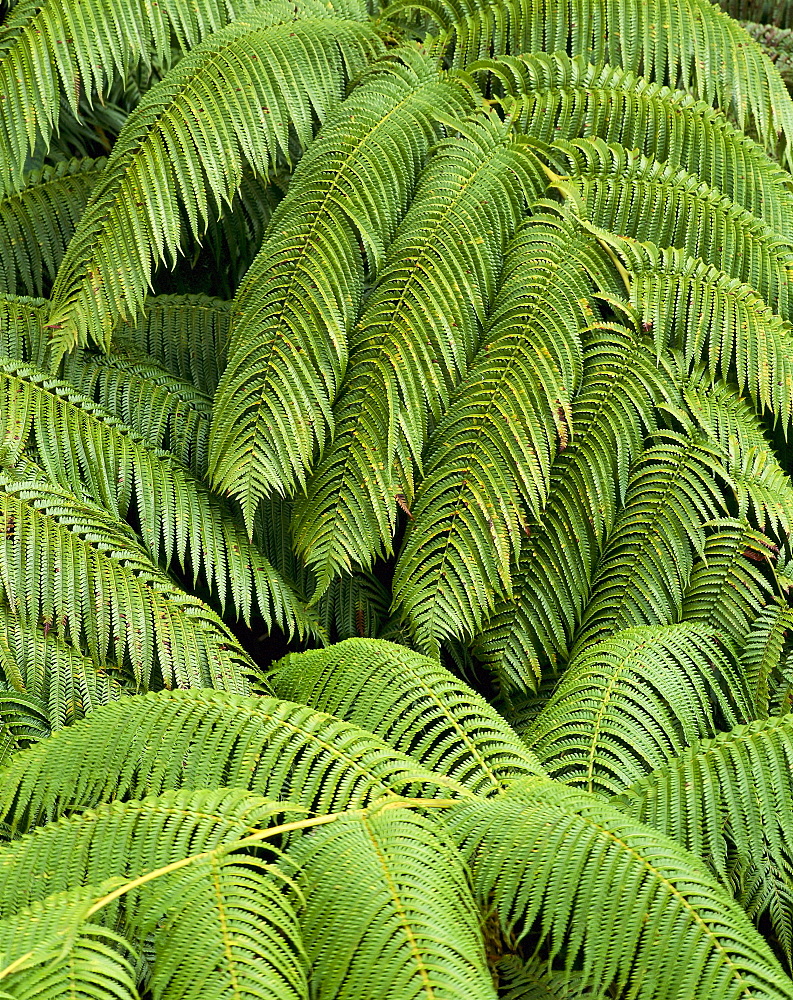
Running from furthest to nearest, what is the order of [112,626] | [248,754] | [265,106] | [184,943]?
[265,106] < [112,626] < [248,754] < [184,943]

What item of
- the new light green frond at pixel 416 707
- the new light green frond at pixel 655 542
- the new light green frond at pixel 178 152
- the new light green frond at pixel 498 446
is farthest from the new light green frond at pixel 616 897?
the new light green frond at pixel 178 152

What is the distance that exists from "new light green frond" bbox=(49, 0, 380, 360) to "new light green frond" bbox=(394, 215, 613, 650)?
721mm

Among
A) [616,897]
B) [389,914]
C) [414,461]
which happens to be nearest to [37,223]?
[414,461]

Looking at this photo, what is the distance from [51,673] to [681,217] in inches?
71.0

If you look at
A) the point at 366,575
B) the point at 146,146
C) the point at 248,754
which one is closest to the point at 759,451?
the point at 366,575

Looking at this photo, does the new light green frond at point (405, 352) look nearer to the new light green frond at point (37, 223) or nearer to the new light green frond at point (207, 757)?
the new light green frond at point (207, 757)

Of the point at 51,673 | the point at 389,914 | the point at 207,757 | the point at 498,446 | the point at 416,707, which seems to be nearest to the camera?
the point at 389,914

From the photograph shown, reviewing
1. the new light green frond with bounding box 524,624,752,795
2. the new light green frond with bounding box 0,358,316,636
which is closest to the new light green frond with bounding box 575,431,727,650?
the new light green frond with bounding box 524,624,752,795

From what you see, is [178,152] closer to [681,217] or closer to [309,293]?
[309,293]

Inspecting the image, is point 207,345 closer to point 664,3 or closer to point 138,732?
point 138,732

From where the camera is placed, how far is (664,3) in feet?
8.28

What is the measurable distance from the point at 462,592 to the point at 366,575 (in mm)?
402

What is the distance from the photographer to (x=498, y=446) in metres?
2.04

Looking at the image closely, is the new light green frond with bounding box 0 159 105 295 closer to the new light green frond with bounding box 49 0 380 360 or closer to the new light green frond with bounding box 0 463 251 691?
the new light green frond with bounding box 49 0 380 360
